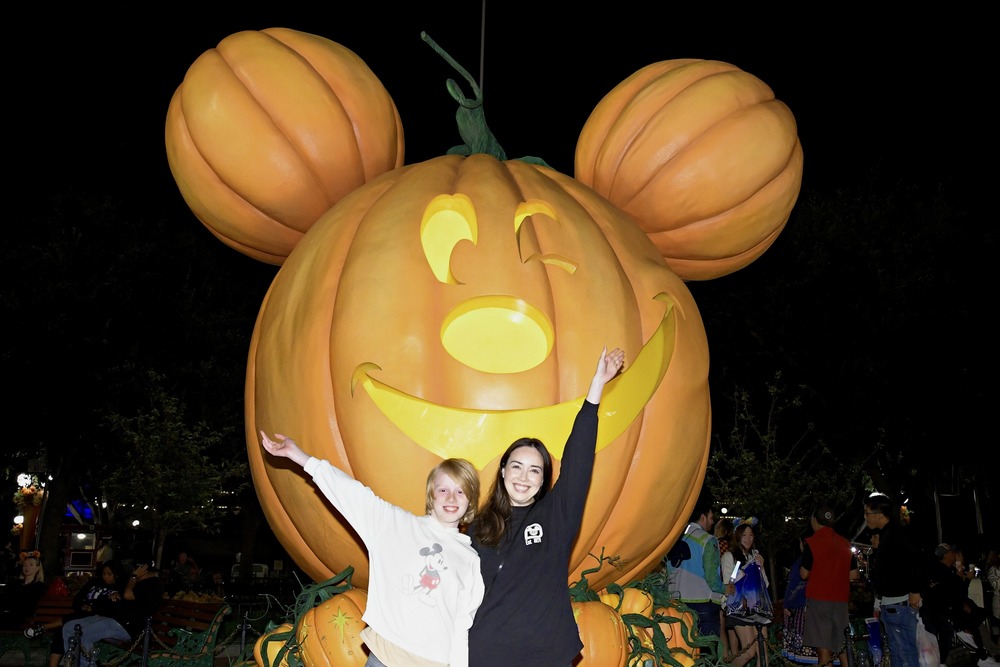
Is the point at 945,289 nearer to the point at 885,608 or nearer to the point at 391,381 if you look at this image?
the point at 885,608

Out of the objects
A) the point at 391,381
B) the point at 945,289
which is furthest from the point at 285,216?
the point at 945,289

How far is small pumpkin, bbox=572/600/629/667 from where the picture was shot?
2906 mm

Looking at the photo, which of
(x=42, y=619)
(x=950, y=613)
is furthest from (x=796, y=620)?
(x=42, y=619)

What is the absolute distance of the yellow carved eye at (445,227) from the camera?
10.8ft

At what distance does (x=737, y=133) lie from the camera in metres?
3.79

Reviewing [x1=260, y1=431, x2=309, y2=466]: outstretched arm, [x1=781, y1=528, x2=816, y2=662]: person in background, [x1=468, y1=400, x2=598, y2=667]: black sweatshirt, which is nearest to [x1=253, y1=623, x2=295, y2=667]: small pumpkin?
[x1=260, y1=431, x2=309, y2=466]: outstretched arm

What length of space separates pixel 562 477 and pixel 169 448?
2189cm

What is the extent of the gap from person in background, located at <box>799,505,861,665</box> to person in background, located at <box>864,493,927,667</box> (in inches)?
17.3

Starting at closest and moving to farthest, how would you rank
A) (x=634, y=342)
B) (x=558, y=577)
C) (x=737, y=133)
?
(x=558, y=577), (x=634, y=342), (x=737, y=133)

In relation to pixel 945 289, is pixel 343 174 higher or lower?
lower

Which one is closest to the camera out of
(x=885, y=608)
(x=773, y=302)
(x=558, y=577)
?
(x=558, y=577)

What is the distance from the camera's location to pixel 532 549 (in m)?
2.68

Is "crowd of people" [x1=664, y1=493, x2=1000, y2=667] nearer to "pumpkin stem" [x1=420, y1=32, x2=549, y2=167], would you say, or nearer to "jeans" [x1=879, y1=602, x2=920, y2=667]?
"jeans" [x1=879, y1=602, x2=920, y2=667]

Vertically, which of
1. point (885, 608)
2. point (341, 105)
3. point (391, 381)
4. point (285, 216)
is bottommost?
point (885, 608)
